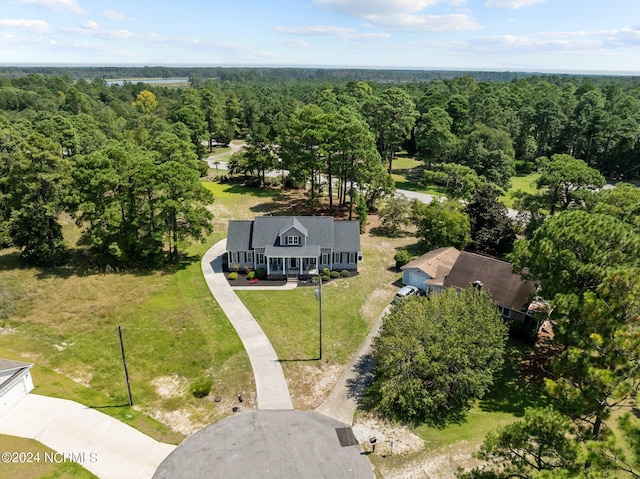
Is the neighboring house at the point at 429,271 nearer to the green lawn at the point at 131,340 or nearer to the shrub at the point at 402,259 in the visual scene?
the shrub at the point at 402,259

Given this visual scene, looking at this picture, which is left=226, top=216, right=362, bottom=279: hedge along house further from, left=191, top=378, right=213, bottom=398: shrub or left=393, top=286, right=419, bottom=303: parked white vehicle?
left=191, top=378, right=213, bottom=398: shrub

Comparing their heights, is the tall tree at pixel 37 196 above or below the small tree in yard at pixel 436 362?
above

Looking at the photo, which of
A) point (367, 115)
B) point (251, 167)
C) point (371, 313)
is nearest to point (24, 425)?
point (371, 313)

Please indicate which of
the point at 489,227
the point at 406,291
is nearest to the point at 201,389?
the point at 406,291

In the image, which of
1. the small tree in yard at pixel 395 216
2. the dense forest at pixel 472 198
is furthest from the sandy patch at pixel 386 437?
the small tree in yard at pixel 395 216

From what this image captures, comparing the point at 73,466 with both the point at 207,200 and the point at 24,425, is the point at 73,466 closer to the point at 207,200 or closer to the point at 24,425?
the point at 24,425

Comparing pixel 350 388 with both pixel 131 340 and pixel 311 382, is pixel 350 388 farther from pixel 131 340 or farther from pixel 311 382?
pixel 131 340

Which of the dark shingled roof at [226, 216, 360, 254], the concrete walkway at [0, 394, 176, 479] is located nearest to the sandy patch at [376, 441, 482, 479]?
the concrete walkway at [0, 394, 176, 479]
